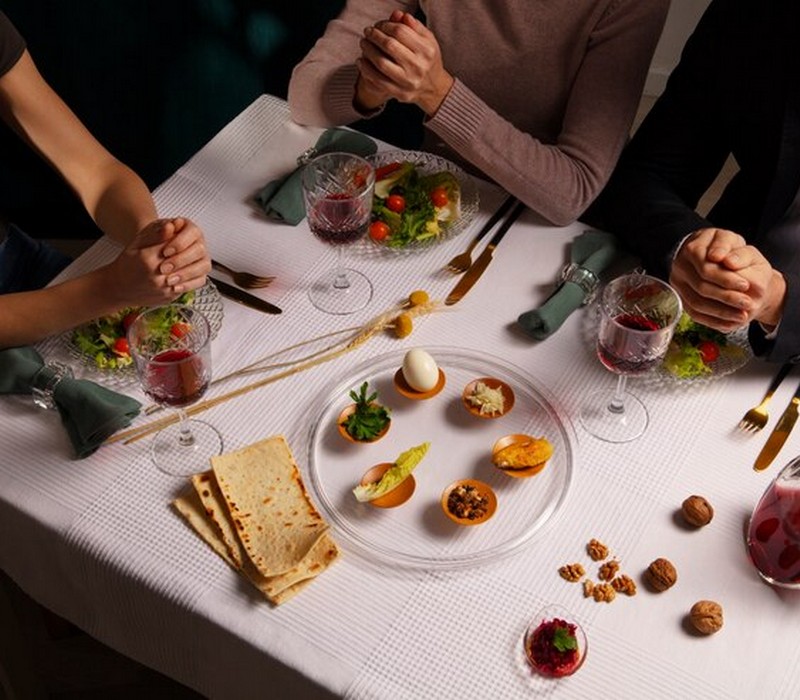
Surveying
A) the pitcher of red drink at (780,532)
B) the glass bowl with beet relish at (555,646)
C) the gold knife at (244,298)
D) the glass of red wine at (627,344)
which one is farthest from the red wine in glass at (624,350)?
the gold knife at (244,298)

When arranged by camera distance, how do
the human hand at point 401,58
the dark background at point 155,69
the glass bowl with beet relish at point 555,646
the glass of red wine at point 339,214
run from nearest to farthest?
the glass bowl with beet relish at point 555,646 < the glass of red wine at point 339,214 < the human hand at point 401,58 < the dark background at point 155,69

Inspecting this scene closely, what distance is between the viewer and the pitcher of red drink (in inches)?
42.5

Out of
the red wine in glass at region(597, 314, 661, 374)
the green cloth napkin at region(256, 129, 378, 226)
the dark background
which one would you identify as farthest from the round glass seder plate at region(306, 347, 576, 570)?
the dark background

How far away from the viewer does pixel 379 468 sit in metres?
1.21

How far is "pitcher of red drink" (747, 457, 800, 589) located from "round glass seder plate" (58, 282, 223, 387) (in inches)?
30.3

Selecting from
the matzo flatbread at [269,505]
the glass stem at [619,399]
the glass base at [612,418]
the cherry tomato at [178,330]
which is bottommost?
the matzo flatbread at [269,505]

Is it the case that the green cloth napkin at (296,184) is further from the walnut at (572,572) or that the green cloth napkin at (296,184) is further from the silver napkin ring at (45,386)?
the walnut at (572,572)

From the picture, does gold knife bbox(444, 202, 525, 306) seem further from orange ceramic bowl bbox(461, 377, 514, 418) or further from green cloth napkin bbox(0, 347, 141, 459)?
green cloth napkin bbox(0, 347, 141, 459)

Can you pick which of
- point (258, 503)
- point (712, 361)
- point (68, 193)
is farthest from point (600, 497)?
point (68, 193)

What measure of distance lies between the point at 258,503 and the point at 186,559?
107mm

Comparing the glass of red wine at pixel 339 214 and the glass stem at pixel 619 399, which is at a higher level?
the glass of red wine at pixel 339 214

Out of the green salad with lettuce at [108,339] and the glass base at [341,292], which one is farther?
the glass base at [341,292]

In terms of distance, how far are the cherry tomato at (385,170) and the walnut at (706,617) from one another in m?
0.84

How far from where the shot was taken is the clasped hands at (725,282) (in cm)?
123
